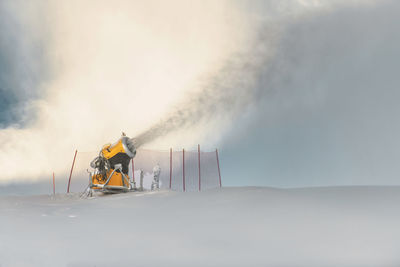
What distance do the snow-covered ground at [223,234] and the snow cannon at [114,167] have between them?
656 centimetres

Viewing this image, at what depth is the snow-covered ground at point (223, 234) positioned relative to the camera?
406 centimetres

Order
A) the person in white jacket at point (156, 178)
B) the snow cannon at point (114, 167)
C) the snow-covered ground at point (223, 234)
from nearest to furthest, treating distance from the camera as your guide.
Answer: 1. the snow-covered ground at point (223, 234)
2. the snow cannon at point (114, 167)
3. the person in white jacket at point (156, 178)

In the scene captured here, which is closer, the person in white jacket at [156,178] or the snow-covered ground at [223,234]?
the snow-covered ground at [223,234]

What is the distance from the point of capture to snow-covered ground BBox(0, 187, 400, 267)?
406 centimetres

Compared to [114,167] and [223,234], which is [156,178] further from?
[223,234]

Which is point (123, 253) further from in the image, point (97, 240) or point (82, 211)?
point (82, 211)

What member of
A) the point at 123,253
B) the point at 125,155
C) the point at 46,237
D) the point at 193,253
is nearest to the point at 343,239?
the point at 193,253

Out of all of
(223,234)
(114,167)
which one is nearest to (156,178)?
(114,167)

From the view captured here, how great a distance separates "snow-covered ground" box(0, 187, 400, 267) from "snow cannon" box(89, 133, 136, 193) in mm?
6564

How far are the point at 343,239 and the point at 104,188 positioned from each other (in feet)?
34.5

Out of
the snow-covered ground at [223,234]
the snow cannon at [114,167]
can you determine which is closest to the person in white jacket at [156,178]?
the snow cannon at [114,167]

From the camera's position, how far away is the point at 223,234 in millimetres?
4785

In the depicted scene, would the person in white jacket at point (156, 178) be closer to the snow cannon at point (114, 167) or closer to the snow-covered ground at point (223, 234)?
Result: the snow cannon at point (114, 167)

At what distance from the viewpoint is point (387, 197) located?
20.8 feet
